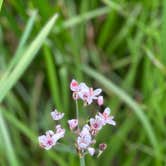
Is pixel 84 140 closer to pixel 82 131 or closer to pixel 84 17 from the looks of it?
pixel 82 131

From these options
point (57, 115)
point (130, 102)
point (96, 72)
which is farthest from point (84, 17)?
point (57, 115)

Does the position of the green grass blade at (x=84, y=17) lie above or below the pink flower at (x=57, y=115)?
above

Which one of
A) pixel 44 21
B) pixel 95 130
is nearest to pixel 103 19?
pixel 44 21

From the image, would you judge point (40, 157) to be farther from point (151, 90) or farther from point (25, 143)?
point (151, 90)

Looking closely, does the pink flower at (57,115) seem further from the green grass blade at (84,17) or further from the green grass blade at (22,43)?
the green grass blade at (84,17)

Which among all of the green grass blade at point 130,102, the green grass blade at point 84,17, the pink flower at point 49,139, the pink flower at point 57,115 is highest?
the green grass blade at point 84,17

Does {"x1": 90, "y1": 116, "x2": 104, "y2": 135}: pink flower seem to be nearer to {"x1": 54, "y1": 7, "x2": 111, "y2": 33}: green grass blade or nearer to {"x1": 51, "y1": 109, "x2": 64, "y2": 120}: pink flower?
{"x1": 51, "y1": 109, "x2": 64, "y2": 120}: pink flower

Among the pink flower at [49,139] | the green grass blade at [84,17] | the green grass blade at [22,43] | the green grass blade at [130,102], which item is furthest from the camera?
the green grass blade at [84,17]

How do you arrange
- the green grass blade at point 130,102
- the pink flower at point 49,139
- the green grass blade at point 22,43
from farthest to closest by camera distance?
the green grass blade at point 130,102, the green grass blade at point 22,43, the pink flower at point 49,139

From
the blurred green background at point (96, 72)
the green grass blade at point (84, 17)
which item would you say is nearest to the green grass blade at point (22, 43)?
the blurred green background at point (96, 72)
